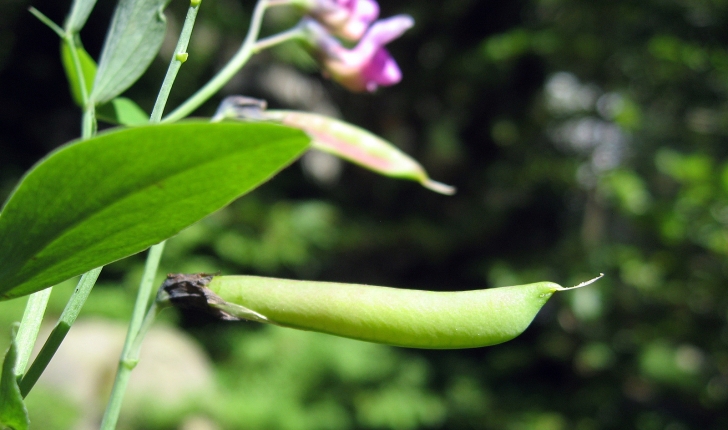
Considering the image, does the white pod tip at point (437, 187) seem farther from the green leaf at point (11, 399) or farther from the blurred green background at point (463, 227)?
the blurred green background at point (463, 227)

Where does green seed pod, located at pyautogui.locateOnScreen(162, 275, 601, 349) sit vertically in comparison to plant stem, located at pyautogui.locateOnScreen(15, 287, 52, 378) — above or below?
above

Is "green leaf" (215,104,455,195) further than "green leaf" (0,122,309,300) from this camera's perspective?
Yes

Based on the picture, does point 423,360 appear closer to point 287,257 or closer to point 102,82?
point 287,257

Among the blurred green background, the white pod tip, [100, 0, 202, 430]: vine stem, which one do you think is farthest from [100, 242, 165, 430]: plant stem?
the blurred green background

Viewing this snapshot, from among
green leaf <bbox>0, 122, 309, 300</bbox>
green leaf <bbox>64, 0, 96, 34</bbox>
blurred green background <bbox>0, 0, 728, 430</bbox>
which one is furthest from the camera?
blurred green background <bbox>0, 0, 728, 430</bbox>

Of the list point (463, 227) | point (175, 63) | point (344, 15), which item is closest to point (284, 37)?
point (344, 15)

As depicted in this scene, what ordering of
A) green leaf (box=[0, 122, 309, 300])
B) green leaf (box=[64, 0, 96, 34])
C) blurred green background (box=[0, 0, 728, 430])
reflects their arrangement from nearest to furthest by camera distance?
1. green leaf (box=[0, 122, 309, 300])
2. green leaf (box=[64, 0, 96, 34])
3. blurred green background (box=[0, 0, 728, 430])

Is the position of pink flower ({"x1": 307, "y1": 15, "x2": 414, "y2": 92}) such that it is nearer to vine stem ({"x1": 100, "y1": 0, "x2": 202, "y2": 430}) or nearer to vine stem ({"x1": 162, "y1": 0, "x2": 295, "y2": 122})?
vine stem ({"x1": 162, "y1": 0, "x2": 295, "y2": 122})

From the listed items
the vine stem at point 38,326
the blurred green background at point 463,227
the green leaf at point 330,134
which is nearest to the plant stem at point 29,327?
the vine stem at point 38,326
